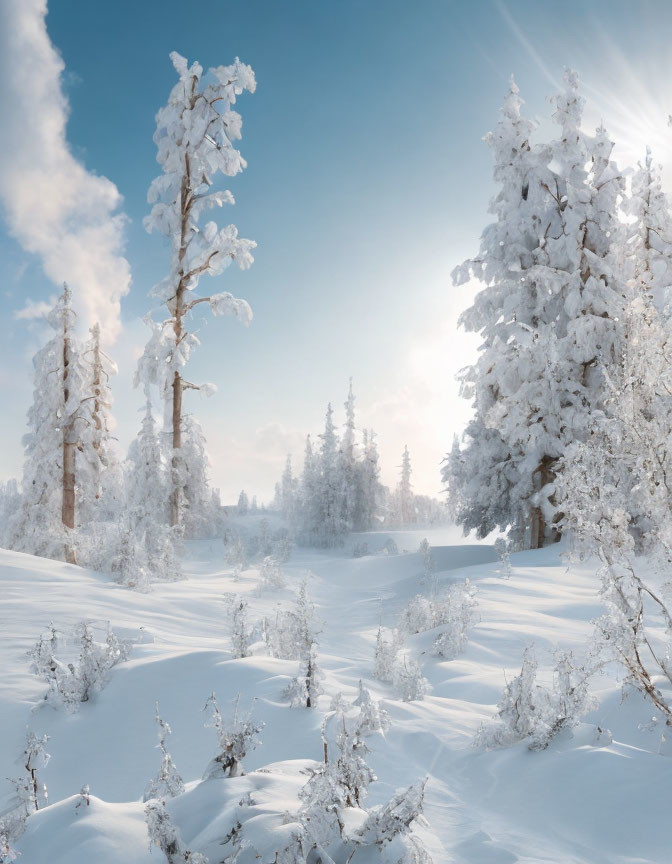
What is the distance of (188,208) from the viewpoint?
14938 mm

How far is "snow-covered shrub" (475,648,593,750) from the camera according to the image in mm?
3340

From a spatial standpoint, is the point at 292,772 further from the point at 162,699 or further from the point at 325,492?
the point at 325,492

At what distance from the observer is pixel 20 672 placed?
4.51 meters

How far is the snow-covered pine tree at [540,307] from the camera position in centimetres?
1460

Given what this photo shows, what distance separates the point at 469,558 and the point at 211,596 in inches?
373

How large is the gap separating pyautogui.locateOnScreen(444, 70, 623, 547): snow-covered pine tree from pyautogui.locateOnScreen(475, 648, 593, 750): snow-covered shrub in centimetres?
1091

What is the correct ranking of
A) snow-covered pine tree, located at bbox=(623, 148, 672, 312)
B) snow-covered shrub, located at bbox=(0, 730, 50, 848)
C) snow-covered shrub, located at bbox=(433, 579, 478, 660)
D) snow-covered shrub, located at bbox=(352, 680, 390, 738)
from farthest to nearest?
snow-covered pine tree, located at bbox=(623, 148, 672, 312) → snow-covered shrub, located at bbox=(433, 579, 478, 660) → snow-covered shrub, located at bbox=(352, 680, 390, 738) → snow-covered shrub, located at bbox=(0, 730, 50, 848)

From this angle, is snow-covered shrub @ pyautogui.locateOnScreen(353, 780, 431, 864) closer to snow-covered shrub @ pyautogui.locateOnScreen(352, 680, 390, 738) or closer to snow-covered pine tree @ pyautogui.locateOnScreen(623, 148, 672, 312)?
snow-covered shrub @ pyautogui.locateOnScreen(352, 680, 390, 738)

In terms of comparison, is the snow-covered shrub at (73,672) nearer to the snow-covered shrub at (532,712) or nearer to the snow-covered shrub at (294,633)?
the snow-covered shrub at (294,633)

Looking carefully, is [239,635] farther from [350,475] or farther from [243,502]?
[243,502]

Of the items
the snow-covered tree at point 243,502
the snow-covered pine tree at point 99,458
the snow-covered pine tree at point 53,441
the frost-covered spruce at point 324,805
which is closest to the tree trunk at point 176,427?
the snow-covered pine tree at point 53,441

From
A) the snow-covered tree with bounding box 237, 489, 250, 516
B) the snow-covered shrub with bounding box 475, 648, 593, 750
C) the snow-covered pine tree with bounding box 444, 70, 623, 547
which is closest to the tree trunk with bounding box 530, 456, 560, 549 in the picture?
the snow-covered pine tree with bounding box 444, 70, 623, 547

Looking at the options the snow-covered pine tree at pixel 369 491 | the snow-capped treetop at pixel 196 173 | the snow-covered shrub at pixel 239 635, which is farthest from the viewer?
the snow-covered pine tree at pixel 369 491

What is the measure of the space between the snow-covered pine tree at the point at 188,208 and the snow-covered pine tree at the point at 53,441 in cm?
383
